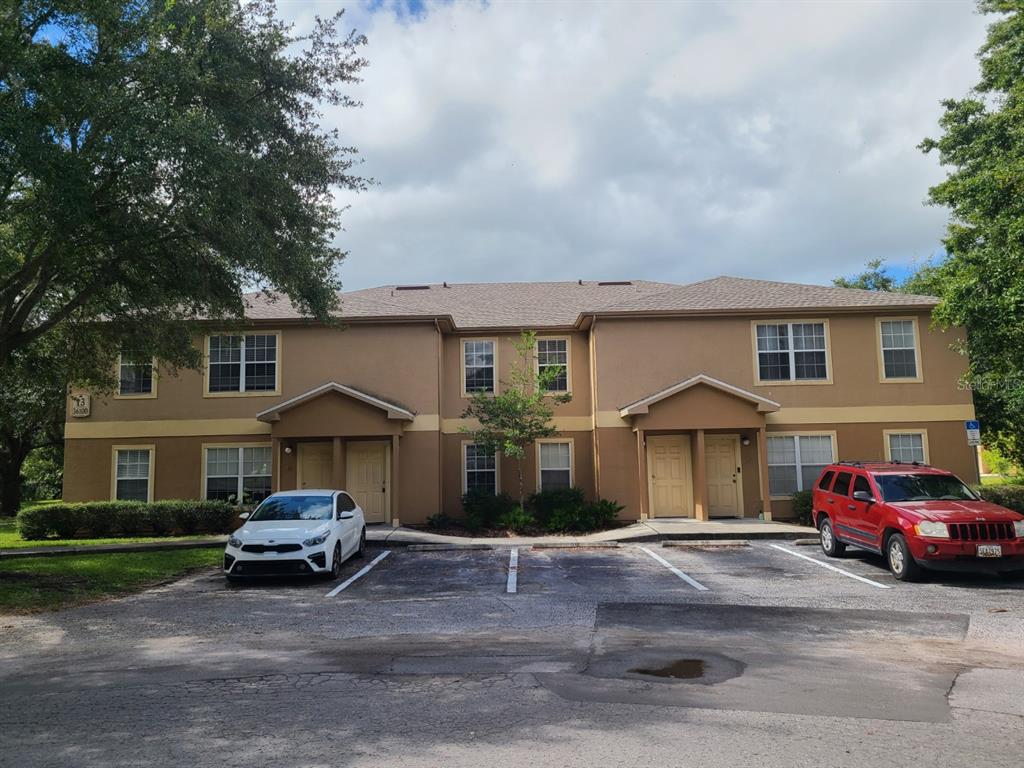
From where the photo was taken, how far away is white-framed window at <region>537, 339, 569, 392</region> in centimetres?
2114

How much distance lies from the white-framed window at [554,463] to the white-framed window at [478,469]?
4.29 ft

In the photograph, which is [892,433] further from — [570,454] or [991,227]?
[570,454]

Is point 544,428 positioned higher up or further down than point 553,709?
higher up

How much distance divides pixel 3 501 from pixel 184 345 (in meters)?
25.3

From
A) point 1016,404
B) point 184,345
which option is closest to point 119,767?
point 184,345

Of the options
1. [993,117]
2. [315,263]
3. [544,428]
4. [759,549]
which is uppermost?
[993,117]

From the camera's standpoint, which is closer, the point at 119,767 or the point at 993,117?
the point at 119,767

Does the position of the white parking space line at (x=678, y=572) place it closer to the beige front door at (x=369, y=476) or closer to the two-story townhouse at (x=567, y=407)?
the two-story townhouse at (x=567, y=407)

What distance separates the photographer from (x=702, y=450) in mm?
19062

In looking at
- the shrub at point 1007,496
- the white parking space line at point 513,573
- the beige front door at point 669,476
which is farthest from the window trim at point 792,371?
the white parking space line at point 513,573

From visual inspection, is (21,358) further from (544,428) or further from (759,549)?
(759,549)

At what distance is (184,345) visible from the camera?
1502 centimetres

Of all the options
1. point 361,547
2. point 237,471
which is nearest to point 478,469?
point 361,547

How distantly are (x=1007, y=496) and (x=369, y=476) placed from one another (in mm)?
16530
